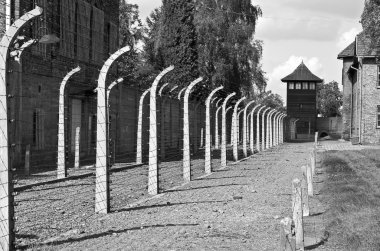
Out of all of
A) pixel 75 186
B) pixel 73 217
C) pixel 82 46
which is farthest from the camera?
pixel 82 46

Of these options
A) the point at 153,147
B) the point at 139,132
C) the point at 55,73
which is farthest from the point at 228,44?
the point at 153,147

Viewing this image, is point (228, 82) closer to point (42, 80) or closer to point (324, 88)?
point (42, 80)

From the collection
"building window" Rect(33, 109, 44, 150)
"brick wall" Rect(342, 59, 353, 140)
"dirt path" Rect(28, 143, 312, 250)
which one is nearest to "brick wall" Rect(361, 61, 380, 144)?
"brick wall" Rect(342, 59, 353, 140)

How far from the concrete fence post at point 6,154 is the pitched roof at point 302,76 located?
72247 millimetres

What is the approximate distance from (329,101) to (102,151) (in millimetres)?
114195

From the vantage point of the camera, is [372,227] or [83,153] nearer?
[372,227]

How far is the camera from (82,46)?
22.9 meters

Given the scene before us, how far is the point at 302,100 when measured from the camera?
3004 inches

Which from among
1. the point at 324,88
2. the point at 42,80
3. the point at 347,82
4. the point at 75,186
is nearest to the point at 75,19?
the point at 42,80

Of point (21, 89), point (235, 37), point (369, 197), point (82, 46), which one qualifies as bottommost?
point (369, 197)

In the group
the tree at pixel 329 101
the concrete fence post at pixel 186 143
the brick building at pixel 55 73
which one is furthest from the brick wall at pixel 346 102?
the tree at pixel 329 101

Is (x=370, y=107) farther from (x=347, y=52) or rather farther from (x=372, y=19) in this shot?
(x=372, y=19)

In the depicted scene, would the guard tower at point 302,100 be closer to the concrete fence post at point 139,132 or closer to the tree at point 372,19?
the tree at point 372,19

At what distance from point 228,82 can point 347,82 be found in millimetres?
16545
